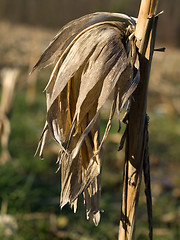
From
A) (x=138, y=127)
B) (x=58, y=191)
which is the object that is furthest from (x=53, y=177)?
(x=138, y=127)

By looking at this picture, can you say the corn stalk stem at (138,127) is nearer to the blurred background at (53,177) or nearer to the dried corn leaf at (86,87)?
the dried corn leaf at (86,87)

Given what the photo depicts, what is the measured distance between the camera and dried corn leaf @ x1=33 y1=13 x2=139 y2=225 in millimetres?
522

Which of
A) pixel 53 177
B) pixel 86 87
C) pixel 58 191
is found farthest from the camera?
pixel 53 177

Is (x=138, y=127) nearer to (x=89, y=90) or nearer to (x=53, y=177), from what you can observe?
(x=89, y=90)

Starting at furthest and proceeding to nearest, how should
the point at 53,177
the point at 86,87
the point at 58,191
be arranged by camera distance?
1. the point at 53,177
2. the point at 58,191
3. the point at 86,87

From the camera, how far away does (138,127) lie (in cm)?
55

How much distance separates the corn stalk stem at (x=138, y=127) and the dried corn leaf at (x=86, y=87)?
0.02 m

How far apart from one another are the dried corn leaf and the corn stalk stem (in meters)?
0.02

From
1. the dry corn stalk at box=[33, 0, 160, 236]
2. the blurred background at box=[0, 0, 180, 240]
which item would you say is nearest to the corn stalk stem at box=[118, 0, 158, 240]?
the dry corn stalk at box=[33, 0, 160, 236]

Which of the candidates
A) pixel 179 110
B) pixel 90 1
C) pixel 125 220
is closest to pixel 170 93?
pixel 179 110

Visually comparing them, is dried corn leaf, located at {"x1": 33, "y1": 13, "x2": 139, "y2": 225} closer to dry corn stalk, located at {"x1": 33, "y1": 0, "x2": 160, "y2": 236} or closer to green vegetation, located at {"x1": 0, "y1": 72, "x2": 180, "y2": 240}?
dry corn stalk, located at {"x1": 33, "y1": 0, "x2": 160, "y2": 236}

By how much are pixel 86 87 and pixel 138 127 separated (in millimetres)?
100

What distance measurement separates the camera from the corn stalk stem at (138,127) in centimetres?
51

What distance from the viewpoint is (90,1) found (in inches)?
520
